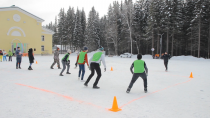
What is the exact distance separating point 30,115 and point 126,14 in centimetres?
4448

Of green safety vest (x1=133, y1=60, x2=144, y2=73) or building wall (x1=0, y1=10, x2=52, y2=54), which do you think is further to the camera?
building wall (x1=0, y1=10, x2=52, y2=54)

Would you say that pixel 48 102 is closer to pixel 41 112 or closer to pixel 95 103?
pixel 41 112

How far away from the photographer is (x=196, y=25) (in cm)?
3812

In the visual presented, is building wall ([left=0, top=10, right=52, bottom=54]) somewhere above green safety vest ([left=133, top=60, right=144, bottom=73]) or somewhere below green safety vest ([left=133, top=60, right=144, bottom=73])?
above

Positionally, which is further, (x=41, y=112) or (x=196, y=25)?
(x=196, y=25)

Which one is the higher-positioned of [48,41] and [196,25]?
[196,25]

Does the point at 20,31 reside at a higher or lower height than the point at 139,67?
higher

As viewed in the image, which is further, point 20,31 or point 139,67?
point 20,31

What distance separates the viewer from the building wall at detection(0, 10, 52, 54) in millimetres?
36894

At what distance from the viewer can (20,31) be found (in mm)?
39375

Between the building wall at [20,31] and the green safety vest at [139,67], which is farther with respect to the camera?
the building wall at [20,31]

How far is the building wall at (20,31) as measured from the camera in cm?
3689

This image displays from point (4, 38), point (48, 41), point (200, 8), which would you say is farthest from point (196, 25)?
point (4, 38)

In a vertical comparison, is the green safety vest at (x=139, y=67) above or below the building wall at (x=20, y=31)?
below
